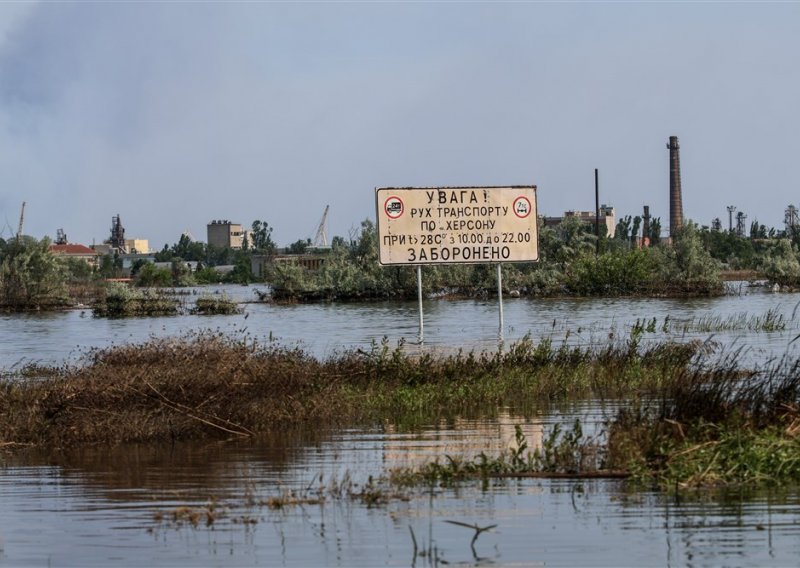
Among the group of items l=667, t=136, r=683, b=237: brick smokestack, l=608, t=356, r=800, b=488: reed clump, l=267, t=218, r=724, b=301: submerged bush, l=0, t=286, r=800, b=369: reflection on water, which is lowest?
l=608, t=356, r=800, b=488: reed clump

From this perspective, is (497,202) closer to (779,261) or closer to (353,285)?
(353,285)

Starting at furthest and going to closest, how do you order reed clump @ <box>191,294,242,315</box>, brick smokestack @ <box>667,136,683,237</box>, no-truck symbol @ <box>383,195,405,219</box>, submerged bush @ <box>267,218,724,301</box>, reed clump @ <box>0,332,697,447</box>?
brick smokestack @ <box>667,136,683,237</box> < submerged bush @ <box>267,218,724,301</box> < reed clump @ <box>191,294,242,315</box> < no-truck symbol @ <box>383,195,405,219</box> < reed clump @ <box>0,332,697,447</box>

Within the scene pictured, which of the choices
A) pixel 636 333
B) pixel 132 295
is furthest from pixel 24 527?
pixel 132 295

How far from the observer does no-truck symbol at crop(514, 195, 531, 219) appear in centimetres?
2883

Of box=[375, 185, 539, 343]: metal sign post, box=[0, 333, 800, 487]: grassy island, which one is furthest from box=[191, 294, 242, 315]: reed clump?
box=[0, 333, 800, 487]: grassy island

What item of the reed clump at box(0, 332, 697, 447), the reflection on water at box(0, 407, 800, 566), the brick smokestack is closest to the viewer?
the reflection on water at box(0, 407, 800, 566)

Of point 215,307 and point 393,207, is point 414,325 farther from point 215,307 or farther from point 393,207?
point 215,307

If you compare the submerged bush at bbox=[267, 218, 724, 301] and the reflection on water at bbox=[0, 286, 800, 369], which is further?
the submerged bush at bbox=[267, 218, 724, 301]

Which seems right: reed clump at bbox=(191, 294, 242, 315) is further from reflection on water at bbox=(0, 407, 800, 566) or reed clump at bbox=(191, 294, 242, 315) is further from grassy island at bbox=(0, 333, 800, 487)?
reflection on water at bbox=(0, 407, 800, 566)

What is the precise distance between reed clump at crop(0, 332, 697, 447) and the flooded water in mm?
698

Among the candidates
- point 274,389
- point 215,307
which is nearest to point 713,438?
point 274,389

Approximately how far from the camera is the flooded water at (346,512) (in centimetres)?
971

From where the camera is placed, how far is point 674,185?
439ft

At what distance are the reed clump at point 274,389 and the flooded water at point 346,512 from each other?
70cm
